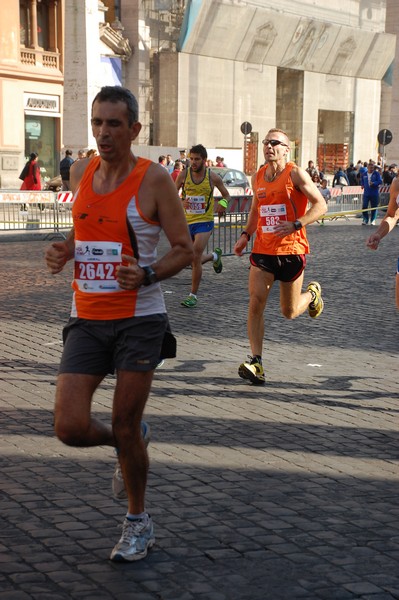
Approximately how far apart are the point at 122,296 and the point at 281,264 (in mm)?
3960

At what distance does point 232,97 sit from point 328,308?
4050 cm

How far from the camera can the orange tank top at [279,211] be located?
8.15m

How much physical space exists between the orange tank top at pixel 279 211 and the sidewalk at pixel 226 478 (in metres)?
1.02

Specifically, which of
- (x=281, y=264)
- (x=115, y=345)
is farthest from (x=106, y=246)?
(x=281, y=264)

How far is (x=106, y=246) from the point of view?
435cm

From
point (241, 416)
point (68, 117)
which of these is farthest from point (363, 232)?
point (241, 416)

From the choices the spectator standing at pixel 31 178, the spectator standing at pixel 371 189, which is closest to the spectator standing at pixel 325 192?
the spectator standing at pixel 371 189

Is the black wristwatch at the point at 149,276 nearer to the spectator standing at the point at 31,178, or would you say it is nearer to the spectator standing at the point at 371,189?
the spectator standing at the point at 31,178

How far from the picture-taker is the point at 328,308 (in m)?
12.2

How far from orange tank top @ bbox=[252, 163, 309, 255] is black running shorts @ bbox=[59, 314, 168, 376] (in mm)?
3895

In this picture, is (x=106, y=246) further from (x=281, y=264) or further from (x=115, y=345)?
(x=281, y=264)

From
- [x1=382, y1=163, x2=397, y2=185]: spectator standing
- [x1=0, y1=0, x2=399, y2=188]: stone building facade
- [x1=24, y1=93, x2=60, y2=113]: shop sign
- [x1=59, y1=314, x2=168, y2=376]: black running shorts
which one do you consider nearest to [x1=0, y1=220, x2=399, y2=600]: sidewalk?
[x1=59, y1=314, x2=168, y2=376]: black running shorts

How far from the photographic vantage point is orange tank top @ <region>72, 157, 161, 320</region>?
4.32 m

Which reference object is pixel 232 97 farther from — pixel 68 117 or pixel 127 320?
pixel 127 320
